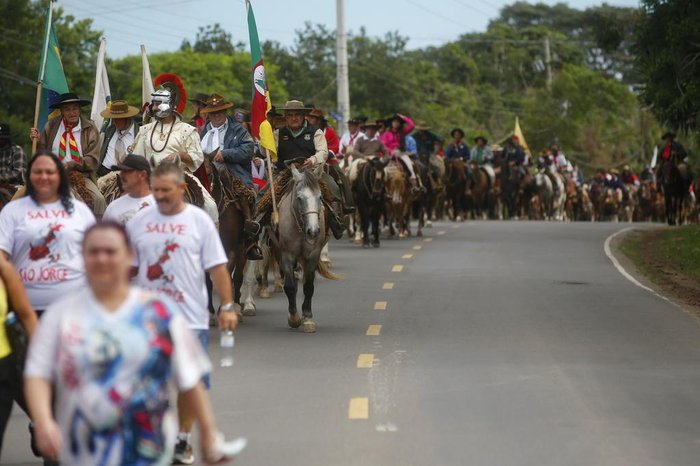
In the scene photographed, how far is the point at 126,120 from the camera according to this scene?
1755 cm

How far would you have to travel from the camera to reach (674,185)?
4084 centimetres

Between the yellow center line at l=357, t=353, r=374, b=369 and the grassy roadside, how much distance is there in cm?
696

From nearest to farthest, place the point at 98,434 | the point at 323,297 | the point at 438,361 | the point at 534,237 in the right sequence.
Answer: the point at 98,434, the point at 438,361, the point at 323,297, the point at 534,237

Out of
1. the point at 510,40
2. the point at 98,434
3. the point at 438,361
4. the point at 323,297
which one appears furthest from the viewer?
the point at 510,40

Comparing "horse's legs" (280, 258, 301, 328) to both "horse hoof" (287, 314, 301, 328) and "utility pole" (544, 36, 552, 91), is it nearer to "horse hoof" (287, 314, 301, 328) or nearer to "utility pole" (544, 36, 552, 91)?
"horse hoof" (287, 314, 301, 328)

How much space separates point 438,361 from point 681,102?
1859 centimetres

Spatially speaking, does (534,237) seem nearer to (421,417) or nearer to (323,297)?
(323,297)

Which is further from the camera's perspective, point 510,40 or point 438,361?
point 510,40

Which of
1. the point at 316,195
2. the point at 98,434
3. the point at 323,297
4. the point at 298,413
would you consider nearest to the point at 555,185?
the point at 323,297

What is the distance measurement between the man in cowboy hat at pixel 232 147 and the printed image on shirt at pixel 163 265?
334 inches

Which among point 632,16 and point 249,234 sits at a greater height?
point 632,16

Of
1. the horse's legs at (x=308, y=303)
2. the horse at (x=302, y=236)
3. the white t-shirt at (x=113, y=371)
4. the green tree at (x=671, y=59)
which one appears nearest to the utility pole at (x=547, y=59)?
the green tree at (x=671, y=59)

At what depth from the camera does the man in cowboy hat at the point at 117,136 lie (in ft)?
57.0

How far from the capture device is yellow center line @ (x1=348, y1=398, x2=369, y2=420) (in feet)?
39.6
